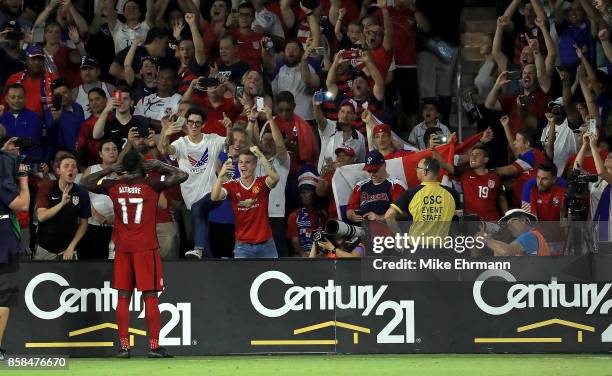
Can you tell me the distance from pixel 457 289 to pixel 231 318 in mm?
2446

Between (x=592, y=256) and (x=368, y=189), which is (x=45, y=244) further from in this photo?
(x=592, y=256)

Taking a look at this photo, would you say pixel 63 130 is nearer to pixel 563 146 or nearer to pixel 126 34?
pixel 126 34

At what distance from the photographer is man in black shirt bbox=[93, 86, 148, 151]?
16.7m

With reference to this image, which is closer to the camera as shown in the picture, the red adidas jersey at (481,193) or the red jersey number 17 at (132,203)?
the red jersey number 17 at (132,203)

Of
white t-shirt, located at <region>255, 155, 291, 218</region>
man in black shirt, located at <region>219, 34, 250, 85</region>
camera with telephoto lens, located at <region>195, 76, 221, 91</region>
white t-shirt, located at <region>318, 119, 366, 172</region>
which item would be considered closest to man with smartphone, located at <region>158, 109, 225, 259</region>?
white t-shirt, located at <region>255, 155, 291, 218</region>

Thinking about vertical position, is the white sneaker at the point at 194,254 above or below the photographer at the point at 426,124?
below

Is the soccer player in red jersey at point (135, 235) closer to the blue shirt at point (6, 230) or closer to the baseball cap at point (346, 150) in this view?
the blue shirt at point (6, 230)

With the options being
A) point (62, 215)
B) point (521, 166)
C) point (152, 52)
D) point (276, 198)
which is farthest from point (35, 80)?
point (521, 166)

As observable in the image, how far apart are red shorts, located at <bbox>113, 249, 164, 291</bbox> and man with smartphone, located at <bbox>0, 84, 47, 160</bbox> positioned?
12.2 ft

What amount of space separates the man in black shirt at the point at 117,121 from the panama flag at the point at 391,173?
2.64 meters

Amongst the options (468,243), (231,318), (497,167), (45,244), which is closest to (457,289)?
(468,243)

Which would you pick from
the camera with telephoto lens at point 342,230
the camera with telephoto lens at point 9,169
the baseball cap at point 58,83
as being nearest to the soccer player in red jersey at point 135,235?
the camera with telephoto lens at point 9,169

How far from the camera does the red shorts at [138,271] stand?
13328 millimetres

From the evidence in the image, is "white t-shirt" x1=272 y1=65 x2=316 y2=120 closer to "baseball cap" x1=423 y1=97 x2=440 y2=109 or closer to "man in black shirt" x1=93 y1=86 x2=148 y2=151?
"baseball cap" x1=423 y1=97 x2=440 y2=109
